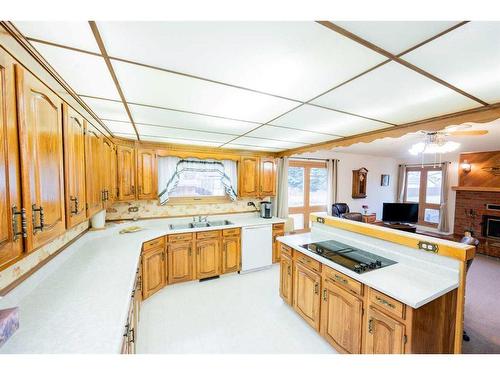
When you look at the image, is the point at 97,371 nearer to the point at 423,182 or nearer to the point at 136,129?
the point at 136,129

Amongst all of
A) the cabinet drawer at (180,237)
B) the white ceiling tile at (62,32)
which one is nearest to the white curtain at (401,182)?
the cabinet drawer at (180,237)

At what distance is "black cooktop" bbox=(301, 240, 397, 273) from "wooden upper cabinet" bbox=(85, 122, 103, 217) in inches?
83.9

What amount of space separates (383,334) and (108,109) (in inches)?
110

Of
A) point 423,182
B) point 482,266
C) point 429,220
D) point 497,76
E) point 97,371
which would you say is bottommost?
point 482,266

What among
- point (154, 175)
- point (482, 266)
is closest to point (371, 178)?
point (482, 266)

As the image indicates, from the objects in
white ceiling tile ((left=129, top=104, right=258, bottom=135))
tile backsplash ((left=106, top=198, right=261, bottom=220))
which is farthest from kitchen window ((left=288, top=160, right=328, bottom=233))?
white ceiling tile ((left=129, top=104, right=258, bottom=135))

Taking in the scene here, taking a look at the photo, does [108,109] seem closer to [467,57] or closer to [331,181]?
[467,57]

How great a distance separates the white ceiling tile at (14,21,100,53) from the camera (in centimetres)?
74

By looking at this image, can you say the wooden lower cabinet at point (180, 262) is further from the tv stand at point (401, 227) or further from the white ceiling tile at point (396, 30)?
the tv stand at point (401, 227)

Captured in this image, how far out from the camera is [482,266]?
3900 mm

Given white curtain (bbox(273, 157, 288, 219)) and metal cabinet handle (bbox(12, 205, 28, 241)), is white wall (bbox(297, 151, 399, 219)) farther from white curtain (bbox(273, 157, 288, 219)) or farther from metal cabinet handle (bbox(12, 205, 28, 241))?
metal cabinet handle (bbox(12, 205, 28, 241))

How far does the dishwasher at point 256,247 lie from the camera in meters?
3.46

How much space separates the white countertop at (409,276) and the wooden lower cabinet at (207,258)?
5.52 feet
